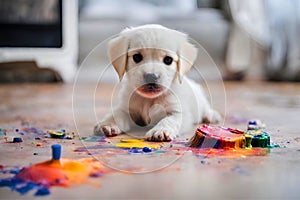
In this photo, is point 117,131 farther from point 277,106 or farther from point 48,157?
point 277,106

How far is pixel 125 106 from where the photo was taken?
4.76ft

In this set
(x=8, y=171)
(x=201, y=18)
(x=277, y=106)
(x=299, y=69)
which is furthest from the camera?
(x=201, y=18)

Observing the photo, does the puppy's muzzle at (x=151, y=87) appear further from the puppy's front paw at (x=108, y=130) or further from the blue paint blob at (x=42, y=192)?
the blue paint blob at (x=42, y=192)

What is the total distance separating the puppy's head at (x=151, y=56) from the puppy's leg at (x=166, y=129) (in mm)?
81

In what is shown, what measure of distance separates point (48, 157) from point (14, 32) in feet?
7.61

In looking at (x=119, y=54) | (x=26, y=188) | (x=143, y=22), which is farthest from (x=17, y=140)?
(x=143, y=22)

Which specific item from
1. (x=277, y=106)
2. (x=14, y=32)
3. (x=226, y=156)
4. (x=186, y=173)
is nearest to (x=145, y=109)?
(x=226, y=156)

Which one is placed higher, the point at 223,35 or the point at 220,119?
the point at 223,35

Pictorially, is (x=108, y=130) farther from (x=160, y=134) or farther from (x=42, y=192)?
(x=42, y=192)

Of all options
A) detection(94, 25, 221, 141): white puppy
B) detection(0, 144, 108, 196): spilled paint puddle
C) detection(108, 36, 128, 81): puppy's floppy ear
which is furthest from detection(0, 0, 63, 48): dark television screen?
detection(0, 144, 108, 196): spilled paint puddle

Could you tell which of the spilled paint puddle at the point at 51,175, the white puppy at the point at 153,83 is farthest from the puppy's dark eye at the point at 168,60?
the spilled paint puddle at the point at 51,175

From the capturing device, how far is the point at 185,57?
136 cm

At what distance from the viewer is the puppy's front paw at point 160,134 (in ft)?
4.31

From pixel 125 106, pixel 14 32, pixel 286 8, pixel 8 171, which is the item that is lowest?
pixel 8 171
